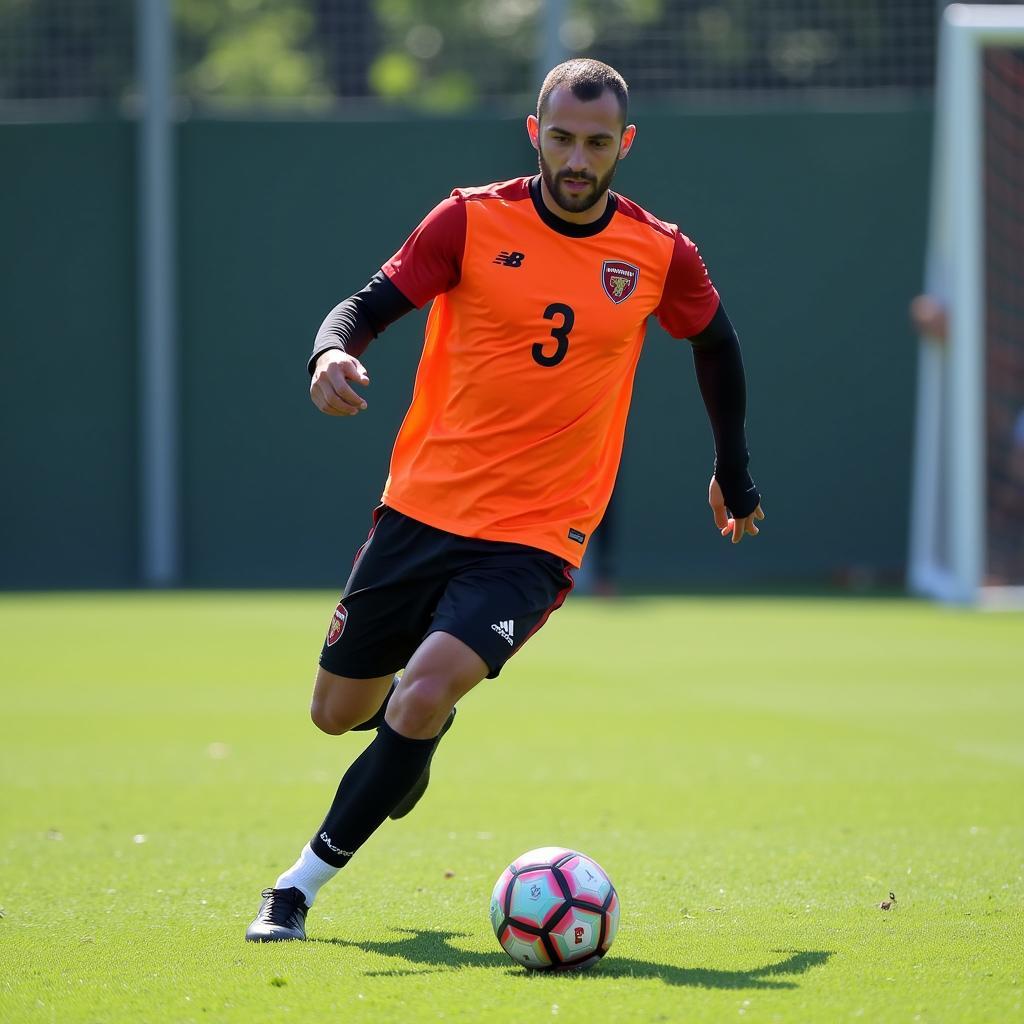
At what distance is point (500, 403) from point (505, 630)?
70 cm

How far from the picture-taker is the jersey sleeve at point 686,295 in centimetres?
506

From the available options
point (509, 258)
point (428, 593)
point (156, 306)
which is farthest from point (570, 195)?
point (156, 306)

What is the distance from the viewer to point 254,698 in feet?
32.7

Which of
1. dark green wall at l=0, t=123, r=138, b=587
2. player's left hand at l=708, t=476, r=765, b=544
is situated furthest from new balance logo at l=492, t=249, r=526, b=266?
dark green wall at l=0, t=123, r=138, b=587

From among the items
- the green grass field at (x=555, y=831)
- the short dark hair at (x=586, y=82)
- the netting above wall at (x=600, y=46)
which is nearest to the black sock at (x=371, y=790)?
the green grass field at (x=555, y=831)

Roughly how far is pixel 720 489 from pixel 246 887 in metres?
1.99

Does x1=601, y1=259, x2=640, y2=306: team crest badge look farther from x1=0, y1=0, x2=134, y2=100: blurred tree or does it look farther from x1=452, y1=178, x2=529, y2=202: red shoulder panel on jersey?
x1=0, y1=0, x2=134, y2=100: blurred tree

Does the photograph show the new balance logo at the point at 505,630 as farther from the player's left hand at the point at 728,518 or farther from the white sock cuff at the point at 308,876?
the player's left hand at the point at 728,518

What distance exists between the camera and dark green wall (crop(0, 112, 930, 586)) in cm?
1844

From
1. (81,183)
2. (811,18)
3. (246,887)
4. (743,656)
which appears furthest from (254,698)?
(811,18)

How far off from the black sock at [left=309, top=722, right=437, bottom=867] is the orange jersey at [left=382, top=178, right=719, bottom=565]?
2.16 feet

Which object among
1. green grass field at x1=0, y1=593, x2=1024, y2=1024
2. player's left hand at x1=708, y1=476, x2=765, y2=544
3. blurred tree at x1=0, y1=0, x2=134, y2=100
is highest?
blurred tree at x1=0, y1=0, x2=134, y2=100

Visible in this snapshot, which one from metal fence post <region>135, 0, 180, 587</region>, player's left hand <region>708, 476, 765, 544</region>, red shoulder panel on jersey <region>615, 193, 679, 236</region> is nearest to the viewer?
red shoulder panel on jersey <region>615, 193, 679, 236</region>

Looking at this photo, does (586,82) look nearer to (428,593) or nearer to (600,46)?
(428,593)
